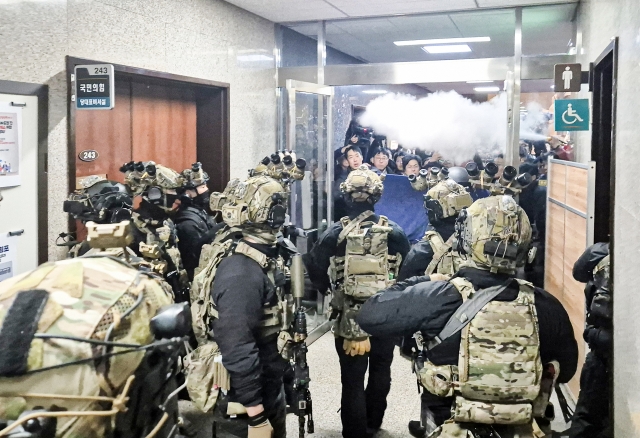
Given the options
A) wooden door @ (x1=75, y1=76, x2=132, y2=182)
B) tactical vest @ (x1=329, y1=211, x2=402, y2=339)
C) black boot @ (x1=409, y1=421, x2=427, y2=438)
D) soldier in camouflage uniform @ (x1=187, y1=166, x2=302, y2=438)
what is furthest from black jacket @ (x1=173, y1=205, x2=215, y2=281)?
black boot @ (x1=409, y1=421, x2=427, y2=438)

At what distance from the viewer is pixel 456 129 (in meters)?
6.68

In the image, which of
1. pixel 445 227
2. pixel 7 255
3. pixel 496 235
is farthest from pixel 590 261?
pixel 7 255

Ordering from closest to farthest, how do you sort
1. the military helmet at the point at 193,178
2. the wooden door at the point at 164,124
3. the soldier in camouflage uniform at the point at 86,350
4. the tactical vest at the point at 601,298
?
the soldier in camouflage uniform at the point at 86,350 < the tactical vest at the point at 601,298 < the military helmet at the point at 193,178 < the wooden door at the point at 164,124

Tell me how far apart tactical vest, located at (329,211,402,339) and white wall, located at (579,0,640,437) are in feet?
5.41

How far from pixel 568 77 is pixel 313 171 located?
3.08 metres

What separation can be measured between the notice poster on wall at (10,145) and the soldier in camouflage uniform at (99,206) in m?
0.32

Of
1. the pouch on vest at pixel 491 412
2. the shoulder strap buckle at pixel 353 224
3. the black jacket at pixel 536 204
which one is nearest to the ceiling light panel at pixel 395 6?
the black jacket at pixel 536 204

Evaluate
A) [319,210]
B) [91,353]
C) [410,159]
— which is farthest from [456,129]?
[91,353]

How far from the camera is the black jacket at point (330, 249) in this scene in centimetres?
411

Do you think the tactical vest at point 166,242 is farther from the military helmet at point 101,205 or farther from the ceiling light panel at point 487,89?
the ceiling light panel at point 487,89

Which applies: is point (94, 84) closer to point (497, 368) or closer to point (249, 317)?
point (249, 317)

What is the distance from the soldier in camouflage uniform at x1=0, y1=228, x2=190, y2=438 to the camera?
3.78 ft

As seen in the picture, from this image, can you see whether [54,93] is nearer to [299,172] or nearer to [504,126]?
[299,172]

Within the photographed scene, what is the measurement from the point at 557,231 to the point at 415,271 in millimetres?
1574
